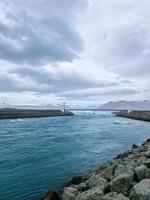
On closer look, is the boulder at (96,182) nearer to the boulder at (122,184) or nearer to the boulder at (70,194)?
the boulder at (70,194)

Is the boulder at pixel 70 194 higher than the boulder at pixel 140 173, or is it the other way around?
the boulder at pixel 140 173

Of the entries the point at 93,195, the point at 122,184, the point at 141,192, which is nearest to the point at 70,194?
the point at 93,195

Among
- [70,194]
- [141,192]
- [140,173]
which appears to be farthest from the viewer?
[70,194]

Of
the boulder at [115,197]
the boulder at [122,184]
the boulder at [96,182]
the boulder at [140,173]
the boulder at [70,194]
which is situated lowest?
the boulder at [70,194]

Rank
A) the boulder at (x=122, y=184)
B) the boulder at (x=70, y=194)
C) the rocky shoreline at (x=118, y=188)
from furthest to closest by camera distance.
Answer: the boulder at (x=70, y=194) < the boulder at (x=122, y=184) < the rocky shoreline at (x=118, y=188)

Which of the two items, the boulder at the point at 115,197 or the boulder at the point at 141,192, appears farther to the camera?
the boulder at the point at 115,197

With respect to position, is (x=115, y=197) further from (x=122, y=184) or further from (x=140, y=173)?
(x=140, y=173)

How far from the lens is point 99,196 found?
8445mm

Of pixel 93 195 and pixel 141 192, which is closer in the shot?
pixel 141 192

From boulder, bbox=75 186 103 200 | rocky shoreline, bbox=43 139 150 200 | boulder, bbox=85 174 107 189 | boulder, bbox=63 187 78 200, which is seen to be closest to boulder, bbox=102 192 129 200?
rocky shoreline, bbox=43 139 150 200

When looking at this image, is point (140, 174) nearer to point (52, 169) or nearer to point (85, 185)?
point (85, 185)

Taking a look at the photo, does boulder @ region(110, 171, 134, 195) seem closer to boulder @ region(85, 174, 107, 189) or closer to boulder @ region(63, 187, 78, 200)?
boulder @ region(85, 174, 107, 189)

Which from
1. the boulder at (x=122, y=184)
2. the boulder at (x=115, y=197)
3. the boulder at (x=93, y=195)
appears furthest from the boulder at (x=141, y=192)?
the boulder at (x=93, y=195)

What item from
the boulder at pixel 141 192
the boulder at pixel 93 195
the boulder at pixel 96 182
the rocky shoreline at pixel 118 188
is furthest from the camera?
the boulder at pixel 96 182
